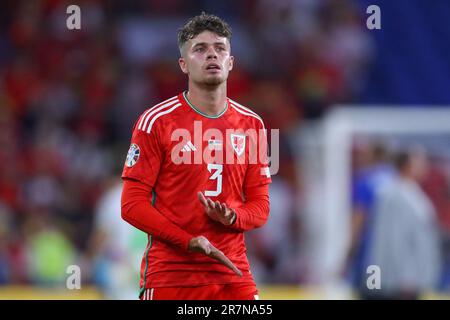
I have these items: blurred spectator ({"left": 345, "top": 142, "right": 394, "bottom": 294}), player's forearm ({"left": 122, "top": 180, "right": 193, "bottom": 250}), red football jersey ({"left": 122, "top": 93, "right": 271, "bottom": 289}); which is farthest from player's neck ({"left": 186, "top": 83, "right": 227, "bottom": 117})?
blurred spectator ({"left": 345, "top": 142, "right": 394, "bottom": 294})

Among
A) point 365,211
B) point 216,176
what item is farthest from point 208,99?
point 365,211

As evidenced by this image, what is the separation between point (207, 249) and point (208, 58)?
915 millimetres

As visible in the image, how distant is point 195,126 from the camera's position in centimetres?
494

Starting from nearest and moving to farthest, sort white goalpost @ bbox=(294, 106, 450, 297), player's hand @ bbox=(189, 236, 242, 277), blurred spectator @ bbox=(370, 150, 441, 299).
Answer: player's hand @ bbox=(189, 236, 242, 277) → blurred spectator @ bbox=(370, 150, 441, 299) → white goalpost @ bbox=(294, 106, 450, 297)

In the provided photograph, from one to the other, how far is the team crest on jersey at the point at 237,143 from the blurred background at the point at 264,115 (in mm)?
4215

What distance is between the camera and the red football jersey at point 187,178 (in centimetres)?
487

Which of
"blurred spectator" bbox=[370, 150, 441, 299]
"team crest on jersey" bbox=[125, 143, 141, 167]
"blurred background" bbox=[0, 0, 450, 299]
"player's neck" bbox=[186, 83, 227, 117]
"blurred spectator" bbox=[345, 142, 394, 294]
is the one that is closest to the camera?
"team crest on jersey" bbox=[125, 143, 141, 167]

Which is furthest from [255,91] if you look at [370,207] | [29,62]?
[370,207]

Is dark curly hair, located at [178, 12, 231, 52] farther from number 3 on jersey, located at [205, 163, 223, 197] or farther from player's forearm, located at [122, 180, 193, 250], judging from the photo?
player's forearm, located at [122, 180, 193, 250]

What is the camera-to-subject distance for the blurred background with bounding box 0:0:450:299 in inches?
452

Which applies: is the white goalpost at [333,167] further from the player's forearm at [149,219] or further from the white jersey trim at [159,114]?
the player's forearm at [149,219]

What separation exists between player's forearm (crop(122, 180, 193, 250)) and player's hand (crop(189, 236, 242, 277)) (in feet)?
0.14

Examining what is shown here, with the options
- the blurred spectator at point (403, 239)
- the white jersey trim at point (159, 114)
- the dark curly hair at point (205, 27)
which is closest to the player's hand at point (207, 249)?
the white jersey trim at point (159, 114)

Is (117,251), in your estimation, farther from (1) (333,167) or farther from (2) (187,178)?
(1) (333,167)
